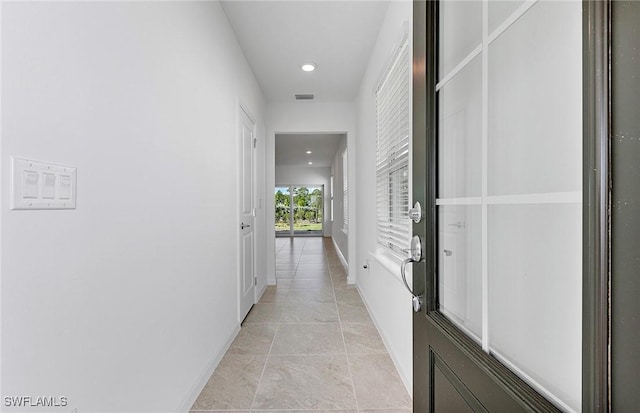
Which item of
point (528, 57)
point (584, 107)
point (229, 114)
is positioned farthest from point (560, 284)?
point (229, 114)

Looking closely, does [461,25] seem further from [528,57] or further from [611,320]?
[611,320]

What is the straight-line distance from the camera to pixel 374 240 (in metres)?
3.09

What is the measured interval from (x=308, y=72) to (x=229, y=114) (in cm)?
127

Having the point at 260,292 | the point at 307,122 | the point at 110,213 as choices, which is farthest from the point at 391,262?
A: the point at 307,122

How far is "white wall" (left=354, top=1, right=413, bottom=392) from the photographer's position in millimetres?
2006

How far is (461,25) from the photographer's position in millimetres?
836

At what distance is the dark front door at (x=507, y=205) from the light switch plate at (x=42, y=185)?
104cm

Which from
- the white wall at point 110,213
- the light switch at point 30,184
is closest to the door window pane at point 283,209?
the white wall at point 110,213

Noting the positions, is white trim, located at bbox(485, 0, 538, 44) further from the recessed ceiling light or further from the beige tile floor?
the recessed ceiling light

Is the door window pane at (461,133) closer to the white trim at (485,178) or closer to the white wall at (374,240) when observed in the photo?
the white trim at (485,178)

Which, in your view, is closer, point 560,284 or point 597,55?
point 597,55

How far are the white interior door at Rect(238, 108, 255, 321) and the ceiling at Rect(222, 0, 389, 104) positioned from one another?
0.60 metres

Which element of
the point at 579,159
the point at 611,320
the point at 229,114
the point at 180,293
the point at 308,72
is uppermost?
the point at 308,72

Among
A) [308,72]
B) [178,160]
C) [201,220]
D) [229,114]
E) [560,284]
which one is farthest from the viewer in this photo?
[308,72]
